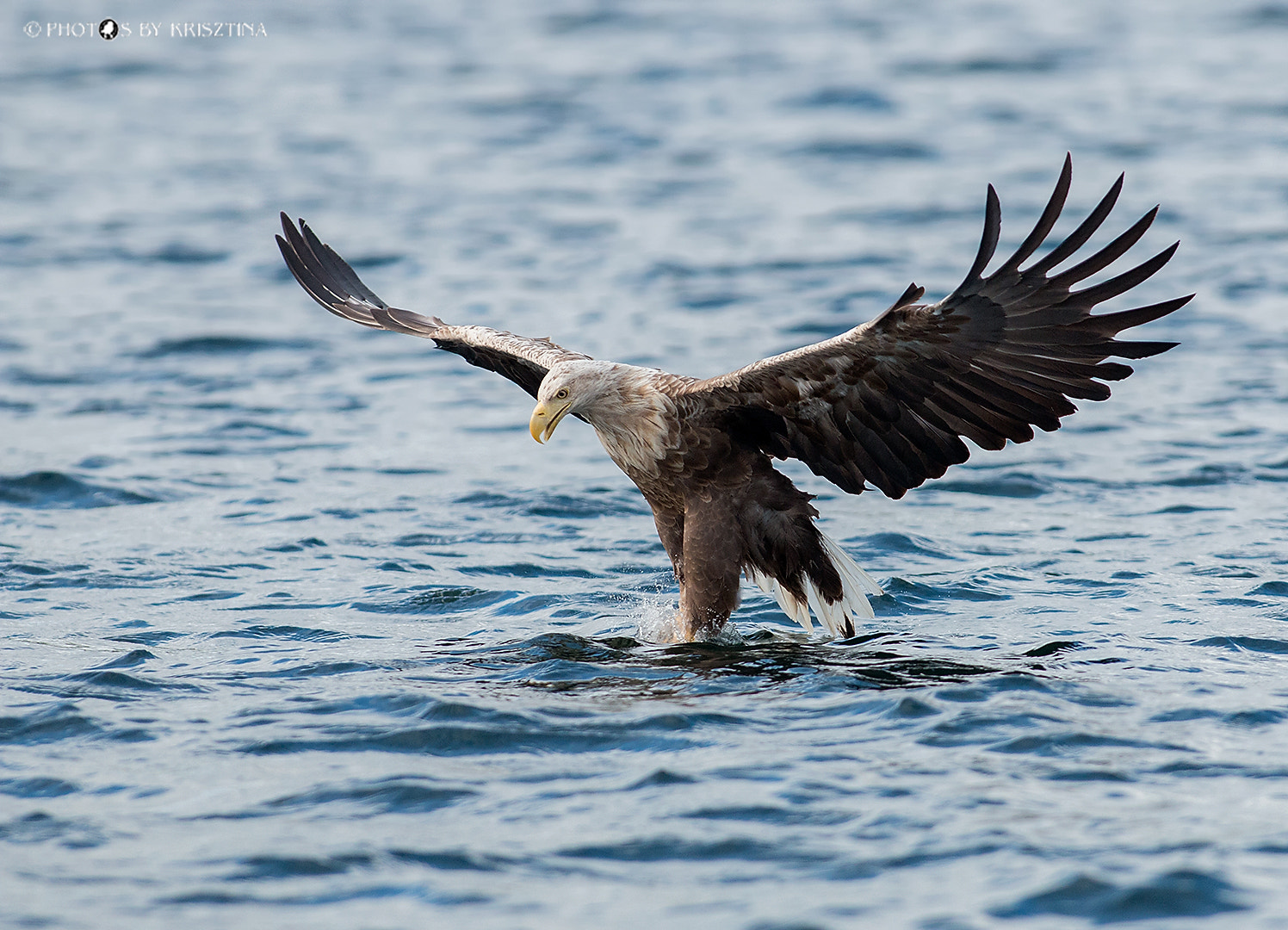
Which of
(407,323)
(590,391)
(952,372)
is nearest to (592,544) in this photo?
(407,323)

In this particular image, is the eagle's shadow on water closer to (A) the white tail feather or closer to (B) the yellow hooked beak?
(A) the white tail feather

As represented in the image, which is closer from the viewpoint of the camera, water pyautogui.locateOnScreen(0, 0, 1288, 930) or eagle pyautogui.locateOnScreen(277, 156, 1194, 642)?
water pyautogui.locateOnScreen(0, 0, 1288, 930)

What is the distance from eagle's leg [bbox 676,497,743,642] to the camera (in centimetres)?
696

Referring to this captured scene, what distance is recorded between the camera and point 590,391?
22.5 feet

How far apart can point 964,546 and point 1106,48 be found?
1498 cm

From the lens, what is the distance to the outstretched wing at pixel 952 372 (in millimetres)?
5977

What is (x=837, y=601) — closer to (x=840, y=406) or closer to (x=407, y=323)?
(x=840, y=406)

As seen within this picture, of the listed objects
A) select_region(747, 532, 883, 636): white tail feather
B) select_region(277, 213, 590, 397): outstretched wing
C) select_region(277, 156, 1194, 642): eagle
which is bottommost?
select_region(747, 532, 883, 636): white tail feather

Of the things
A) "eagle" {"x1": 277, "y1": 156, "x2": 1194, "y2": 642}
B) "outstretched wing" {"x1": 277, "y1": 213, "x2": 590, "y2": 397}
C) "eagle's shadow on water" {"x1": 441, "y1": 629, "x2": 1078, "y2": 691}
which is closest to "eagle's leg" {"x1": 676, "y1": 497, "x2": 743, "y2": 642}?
→ "eagle" {"x1": 277, "y1": 156, "x2": 1194, "y2": 642}

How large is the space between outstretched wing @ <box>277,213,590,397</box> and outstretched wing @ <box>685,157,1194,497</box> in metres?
1.22

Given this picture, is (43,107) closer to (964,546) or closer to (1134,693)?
(964,546)

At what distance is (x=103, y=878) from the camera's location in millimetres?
4812

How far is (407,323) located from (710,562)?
2.22 m

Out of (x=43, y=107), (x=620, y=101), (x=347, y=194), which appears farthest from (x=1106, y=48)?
(x=43, y=107)
